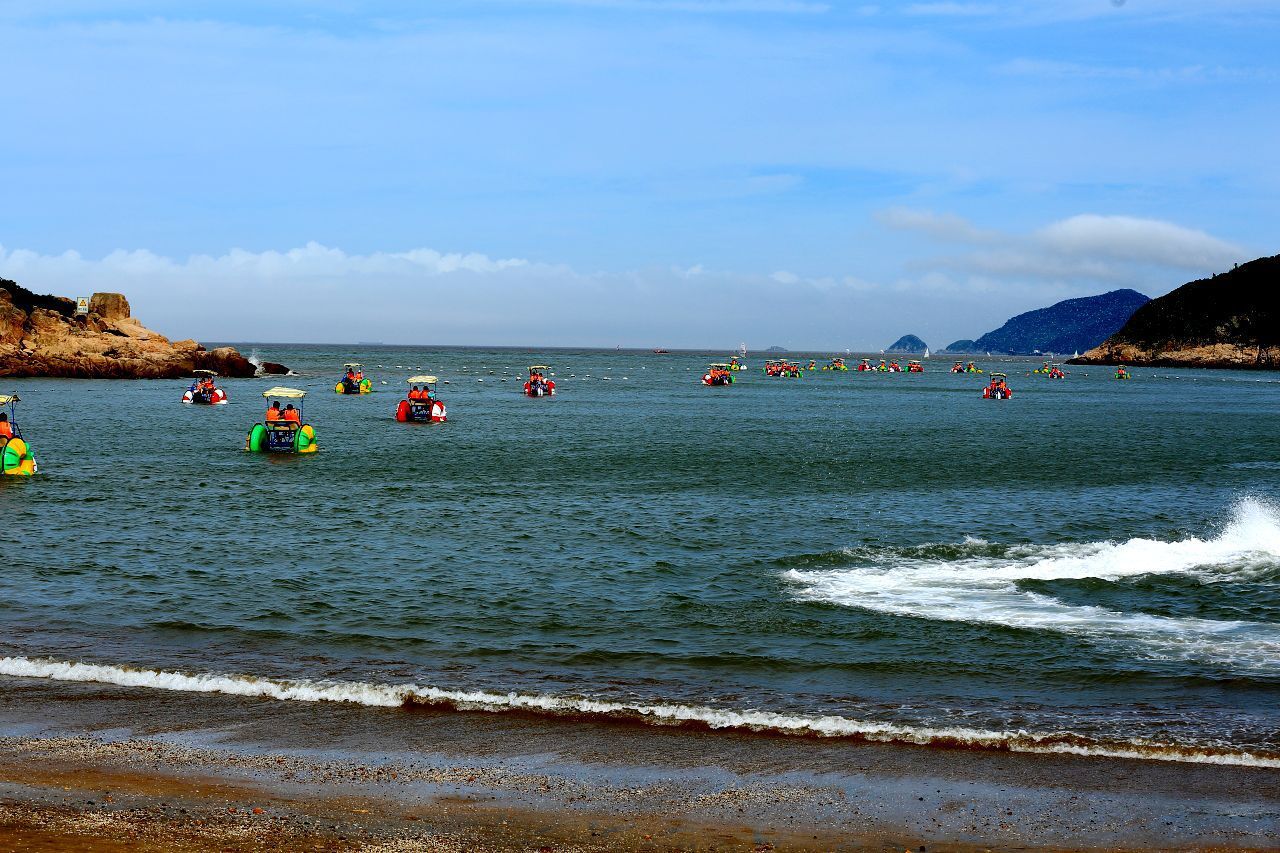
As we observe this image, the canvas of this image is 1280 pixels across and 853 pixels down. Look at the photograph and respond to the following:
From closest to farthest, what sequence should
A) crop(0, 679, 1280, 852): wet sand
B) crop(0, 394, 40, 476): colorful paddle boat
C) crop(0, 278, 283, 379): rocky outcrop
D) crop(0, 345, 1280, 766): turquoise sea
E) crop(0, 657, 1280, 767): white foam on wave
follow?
crop(0, 679, 1280, 852): wet sand
crop(0, 657, 1280, 767): white foam on wave
crop(0, 345, 1280, 766): turquoise sea
crop(0, 394, 40, 476): colorful paddle boat
crop(0, 278, 283, 379): rocky outcrop

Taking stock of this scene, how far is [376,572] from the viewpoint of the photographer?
24391mm

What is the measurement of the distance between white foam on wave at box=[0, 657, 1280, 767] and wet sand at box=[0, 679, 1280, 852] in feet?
1.07

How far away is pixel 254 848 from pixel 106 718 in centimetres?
522

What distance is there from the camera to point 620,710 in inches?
587

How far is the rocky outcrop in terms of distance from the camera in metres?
126

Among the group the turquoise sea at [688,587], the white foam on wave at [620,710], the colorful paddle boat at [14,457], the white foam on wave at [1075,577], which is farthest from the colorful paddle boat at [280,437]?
the white foam on wave at [620,710]

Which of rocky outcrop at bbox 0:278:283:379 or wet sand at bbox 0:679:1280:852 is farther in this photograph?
rocky outcrop at bbox 0:278:283:379

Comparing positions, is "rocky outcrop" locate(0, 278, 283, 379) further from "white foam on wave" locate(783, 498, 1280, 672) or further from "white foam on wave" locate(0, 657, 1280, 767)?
"white foam on wave" locate(0, 657, 1280, 767)

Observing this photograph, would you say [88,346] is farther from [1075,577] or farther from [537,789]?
[537,789]

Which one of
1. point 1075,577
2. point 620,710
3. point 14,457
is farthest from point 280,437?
point 620,710

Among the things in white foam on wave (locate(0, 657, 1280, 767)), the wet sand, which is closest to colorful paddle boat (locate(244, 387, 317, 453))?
white foam on wave (locate(0, 657, 1280, 767))

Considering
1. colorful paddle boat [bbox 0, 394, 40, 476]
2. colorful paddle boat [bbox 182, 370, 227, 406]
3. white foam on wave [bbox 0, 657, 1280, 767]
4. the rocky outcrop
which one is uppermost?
the rocky outcrop

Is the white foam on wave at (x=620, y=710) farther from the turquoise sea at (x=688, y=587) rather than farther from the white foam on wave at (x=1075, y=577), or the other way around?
the white foam on wave at (x=1075, y=577)

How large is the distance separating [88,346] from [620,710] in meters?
135
